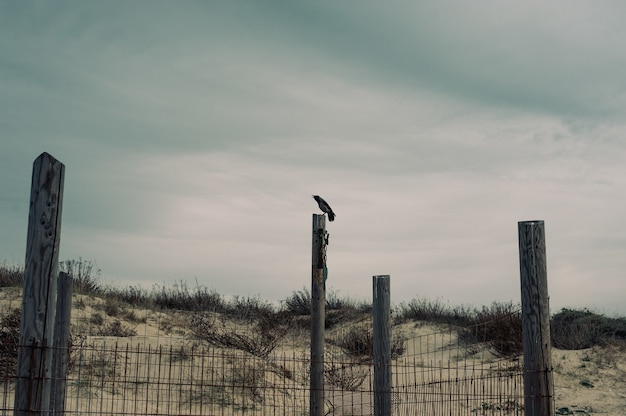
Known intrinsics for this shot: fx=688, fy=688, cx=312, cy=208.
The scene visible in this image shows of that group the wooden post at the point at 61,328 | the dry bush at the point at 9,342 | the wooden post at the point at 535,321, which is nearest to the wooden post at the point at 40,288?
the wooden post at the point at 61,328

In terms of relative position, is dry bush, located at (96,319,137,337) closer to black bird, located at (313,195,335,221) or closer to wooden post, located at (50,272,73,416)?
wooden post, located at (50,272,73,416)

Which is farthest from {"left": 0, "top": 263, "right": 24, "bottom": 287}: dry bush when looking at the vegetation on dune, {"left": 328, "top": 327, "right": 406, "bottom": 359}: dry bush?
{"left": 328, "top": 327, "right": 406, "bottom": 359}: dry bush

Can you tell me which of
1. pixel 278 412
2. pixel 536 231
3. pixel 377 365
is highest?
pixel 536 231

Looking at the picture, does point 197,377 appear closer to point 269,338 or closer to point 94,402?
point 94,402

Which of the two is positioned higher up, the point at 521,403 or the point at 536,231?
the point at 536,231

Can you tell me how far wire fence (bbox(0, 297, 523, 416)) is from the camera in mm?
12117

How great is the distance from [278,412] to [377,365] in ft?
19.1

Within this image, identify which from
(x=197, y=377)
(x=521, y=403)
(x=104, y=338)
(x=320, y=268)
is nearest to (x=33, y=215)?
(x=320, y=268)

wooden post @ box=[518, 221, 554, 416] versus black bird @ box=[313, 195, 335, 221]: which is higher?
black bird @ box=[313, 195, 335, 221]

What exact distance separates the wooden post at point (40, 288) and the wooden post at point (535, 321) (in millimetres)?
Answer: 4959

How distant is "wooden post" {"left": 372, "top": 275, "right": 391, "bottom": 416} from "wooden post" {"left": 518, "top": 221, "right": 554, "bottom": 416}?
77.0 inches

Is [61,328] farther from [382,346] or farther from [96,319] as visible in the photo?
[96,319]

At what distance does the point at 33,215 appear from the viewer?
6.11 meters

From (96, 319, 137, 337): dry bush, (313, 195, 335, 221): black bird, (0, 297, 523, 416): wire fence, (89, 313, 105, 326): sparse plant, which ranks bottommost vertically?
(0, 297, 523, 416): wire fence
